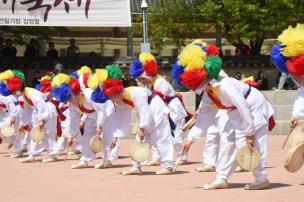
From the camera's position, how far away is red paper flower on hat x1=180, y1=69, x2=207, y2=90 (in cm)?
991

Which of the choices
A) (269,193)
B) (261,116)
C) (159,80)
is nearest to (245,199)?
(269,193)

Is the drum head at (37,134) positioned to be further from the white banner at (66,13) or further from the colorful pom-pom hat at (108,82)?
the white banner at (66,13)

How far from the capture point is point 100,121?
13.5 meters

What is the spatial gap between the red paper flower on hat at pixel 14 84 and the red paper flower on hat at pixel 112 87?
4212 mm

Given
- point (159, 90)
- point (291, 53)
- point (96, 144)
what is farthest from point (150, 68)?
point (291, 53)

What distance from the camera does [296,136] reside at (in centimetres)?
1017

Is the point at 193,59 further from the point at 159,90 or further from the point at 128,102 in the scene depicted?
the point at 159,90

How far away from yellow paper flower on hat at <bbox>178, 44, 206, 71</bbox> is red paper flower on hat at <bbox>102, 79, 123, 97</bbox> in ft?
7.36

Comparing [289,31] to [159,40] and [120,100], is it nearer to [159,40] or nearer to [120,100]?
[120,100]

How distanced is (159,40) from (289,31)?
17982 mm

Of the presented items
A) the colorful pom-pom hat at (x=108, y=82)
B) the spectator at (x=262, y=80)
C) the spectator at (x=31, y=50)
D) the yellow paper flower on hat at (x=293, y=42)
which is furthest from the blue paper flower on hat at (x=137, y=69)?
the spectator at (x=31, y=50)

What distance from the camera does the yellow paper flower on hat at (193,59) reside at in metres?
9.97

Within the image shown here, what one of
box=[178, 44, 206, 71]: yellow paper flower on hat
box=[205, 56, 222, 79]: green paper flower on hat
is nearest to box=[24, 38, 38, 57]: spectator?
box=[178, 44, 206, 71]: yellow paper flower on hat

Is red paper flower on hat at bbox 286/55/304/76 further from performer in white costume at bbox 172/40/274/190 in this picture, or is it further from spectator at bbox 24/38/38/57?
spectator at bbox 24/38/38/57
